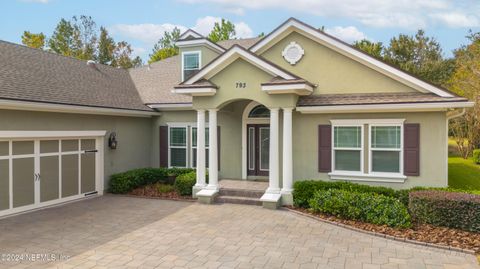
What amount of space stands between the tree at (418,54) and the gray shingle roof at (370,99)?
28.7m

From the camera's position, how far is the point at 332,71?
13.0 metres

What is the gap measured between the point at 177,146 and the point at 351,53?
8308 millimetres

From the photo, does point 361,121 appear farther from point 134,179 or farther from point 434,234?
point 134,179

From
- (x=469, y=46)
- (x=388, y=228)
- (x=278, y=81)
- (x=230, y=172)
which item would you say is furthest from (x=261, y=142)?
(x=469, y=46)

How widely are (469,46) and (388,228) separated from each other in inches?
935

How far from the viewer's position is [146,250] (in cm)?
764

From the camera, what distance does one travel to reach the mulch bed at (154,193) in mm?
13256

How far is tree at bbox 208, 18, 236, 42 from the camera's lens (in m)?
34.9

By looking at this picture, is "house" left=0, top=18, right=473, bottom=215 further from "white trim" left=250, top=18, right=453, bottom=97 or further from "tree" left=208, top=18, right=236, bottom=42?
"tree" left=208, top=18, right=236, bottom=42

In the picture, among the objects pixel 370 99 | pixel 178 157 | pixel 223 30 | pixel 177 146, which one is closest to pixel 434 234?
pixel 370 99

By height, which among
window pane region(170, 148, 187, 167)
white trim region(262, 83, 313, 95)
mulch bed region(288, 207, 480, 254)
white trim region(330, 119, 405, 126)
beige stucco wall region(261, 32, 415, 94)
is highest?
beige stucco wall region(261, 32, 415, 94)

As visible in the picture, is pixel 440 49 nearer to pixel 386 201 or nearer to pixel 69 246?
pixel 386 201

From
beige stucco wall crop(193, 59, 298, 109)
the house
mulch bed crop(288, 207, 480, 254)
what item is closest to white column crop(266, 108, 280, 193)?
the house

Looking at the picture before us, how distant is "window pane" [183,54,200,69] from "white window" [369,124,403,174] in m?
8.07
